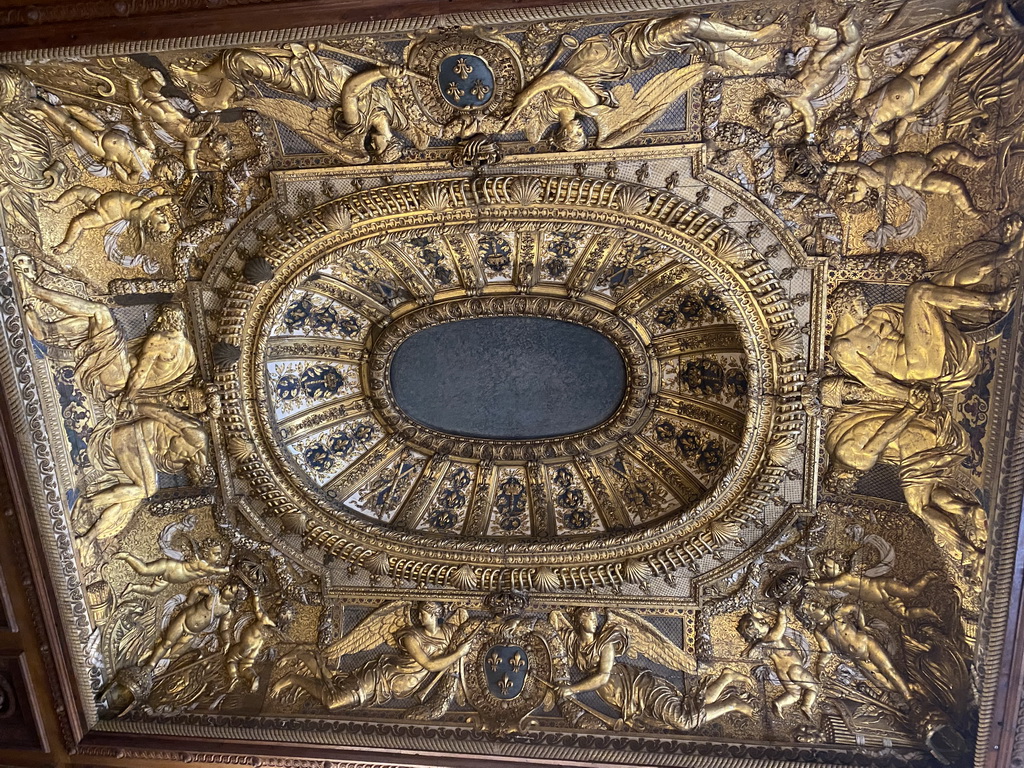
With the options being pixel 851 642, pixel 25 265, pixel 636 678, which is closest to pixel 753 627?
pixel 851 642

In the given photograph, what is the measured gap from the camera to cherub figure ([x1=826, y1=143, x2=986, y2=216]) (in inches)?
201

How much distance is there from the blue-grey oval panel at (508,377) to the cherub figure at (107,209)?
230 centimetres

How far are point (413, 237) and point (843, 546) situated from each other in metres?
4.55

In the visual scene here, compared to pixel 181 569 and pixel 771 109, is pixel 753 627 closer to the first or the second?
pixel 771 109

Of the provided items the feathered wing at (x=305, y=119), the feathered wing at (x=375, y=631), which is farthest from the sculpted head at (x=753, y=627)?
the feathered wing at (x=305, y=119)

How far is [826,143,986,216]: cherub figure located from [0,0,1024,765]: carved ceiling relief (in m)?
0.02

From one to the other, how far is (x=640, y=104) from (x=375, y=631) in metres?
5.22

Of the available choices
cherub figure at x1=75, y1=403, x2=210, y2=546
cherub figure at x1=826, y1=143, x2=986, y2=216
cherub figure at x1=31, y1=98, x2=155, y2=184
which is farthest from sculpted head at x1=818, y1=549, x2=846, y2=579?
cherub figure at x1=31, y1=98, x2=155, y2=184

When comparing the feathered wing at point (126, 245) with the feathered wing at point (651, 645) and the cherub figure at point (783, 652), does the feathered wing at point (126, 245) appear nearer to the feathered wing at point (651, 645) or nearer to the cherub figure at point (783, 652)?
the feathered wing at point (651, 645)

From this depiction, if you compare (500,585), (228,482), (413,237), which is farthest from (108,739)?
(413,237)

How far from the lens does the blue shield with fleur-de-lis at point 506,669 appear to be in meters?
6.95

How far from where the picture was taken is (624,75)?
517 centimetres

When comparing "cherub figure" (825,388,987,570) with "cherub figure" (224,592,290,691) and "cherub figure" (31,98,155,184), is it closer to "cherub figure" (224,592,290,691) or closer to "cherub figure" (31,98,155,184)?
"cherub figure" (224,592,290,691)

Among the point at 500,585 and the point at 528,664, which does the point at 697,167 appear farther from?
the point at 528,664
